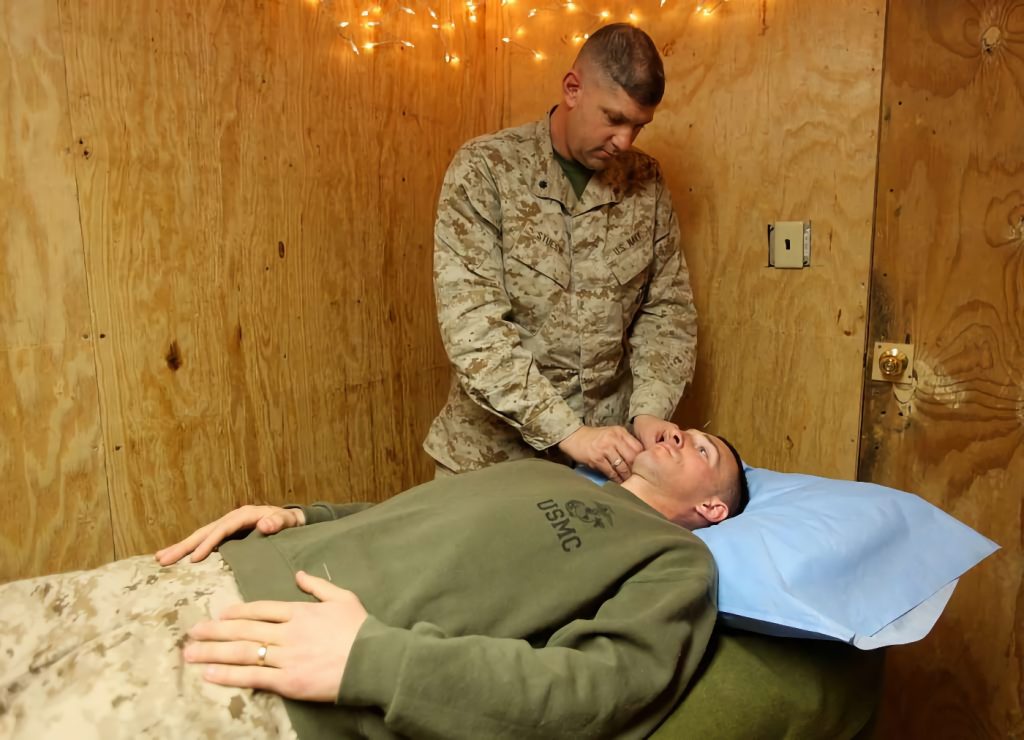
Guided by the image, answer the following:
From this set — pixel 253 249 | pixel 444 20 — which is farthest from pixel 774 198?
pixel 253 249

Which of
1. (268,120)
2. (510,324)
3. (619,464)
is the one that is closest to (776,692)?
(619,464)

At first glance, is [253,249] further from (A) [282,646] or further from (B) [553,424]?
(A) [282,646]

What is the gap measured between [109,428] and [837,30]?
186 cm

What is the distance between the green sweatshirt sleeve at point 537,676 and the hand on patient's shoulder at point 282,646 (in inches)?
1.0

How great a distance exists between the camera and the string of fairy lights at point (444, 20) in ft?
6.09

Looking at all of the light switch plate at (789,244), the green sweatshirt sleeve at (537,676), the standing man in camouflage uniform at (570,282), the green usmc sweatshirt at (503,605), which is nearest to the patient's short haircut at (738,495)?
the standing man in camouflage uniform at (570,282)

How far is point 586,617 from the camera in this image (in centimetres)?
102

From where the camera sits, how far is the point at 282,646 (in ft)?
2.64

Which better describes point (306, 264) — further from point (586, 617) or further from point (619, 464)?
point (586, 617)

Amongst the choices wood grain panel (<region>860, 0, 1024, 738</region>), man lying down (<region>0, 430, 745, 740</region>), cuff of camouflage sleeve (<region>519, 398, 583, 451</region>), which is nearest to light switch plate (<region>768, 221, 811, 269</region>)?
wood grain panel (<region>860, 0, 1024, 738</region>)

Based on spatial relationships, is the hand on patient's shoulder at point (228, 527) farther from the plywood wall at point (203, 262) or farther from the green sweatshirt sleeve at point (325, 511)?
the plywood wall at point (203, 262)

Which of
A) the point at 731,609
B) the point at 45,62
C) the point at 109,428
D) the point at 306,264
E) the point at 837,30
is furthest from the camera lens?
the point at 306,264

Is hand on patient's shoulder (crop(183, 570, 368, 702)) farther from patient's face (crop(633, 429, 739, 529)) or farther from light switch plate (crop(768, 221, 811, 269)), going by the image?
light switch plate (crop(768, 221, 811, 269))

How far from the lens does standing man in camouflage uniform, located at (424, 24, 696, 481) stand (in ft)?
4.83
